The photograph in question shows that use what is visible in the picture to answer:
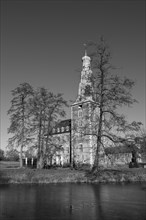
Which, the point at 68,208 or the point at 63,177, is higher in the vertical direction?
the point at 68,208

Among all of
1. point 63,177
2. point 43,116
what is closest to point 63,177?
point 63,177

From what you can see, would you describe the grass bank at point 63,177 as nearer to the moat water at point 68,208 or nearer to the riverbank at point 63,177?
the riverbank at point 63,177

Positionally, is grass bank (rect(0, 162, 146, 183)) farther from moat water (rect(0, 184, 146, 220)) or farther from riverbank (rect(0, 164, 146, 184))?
moat water (rect(0, 184, 146, 220))

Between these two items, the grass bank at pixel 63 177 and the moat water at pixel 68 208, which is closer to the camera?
the moat water at pixel 68 208

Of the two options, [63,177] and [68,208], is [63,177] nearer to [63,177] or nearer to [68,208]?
[63,177]

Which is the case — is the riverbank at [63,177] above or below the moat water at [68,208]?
below

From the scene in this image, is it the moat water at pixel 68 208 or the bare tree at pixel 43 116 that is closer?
the moat water at pixel 68 208

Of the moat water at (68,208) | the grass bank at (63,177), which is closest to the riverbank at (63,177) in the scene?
the grass bank at (63,177)

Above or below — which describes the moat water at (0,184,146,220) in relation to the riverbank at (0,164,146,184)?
above

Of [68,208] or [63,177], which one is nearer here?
[68,208]

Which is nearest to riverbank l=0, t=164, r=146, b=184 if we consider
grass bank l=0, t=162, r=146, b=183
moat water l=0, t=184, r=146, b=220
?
grass bank l=0, t=162, r=146, b=183

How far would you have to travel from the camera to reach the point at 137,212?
10.7 m

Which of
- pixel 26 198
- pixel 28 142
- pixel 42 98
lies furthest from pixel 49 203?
pixel 42 98

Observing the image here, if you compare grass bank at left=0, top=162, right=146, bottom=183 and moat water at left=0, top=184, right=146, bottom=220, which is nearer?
moat water at left=0, top=184, right=146, bottom=220
